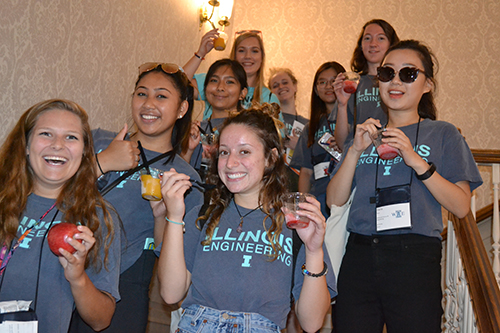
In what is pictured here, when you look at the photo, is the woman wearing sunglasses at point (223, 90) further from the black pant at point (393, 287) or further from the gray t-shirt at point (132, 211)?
the black pant at point (393, 287)

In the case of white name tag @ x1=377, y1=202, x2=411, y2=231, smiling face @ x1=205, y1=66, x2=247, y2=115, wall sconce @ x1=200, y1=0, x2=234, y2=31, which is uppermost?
wall sconce @ x1=200, y1=0, x2=234, y2=31

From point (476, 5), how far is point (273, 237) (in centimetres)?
531

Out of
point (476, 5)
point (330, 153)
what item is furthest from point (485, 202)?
point (330, 153)

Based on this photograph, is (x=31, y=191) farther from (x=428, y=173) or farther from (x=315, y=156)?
(x=315, y=156)

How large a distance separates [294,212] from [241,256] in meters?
0.29

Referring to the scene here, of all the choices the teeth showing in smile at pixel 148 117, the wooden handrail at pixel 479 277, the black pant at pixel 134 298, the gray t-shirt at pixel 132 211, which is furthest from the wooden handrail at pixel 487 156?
the black pant at pixel 134 298

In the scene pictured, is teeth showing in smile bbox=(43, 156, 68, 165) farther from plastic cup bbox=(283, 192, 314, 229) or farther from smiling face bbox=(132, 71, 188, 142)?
Answer: plastic cup bbox=(283, 192, 314, 229)

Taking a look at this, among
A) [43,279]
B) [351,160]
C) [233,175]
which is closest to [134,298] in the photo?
[43,279]

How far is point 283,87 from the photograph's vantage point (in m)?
4.82

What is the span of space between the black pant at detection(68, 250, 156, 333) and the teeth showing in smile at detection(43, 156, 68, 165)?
24.6 inches

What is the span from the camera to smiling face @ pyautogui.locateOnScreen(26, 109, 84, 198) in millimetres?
2043

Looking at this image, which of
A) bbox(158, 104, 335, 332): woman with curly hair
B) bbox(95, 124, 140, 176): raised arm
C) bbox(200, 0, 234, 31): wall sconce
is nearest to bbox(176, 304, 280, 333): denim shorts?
bbox(158, 104, 335, 332): woman with curly hair

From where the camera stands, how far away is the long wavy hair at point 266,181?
6.88 ft

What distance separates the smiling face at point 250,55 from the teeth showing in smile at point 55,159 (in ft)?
8.62
